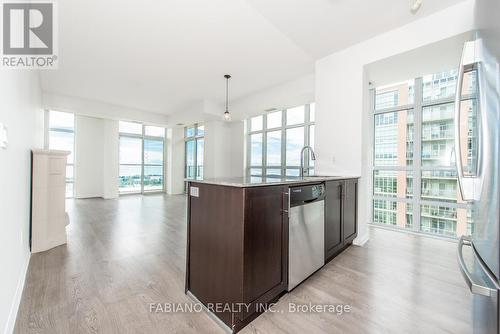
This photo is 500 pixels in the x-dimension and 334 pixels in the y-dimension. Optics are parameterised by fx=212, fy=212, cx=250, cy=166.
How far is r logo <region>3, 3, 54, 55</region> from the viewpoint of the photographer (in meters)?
1.76

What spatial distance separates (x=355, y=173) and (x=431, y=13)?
6.90ft

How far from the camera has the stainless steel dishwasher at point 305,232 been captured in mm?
1791

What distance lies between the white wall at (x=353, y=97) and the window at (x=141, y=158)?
24.1ft

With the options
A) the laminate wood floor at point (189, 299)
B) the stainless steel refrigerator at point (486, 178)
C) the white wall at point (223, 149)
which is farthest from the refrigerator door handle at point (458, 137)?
the white wall at point (223, 149)

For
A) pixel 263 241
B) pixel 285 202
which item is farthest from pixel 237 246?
pixel 285 202

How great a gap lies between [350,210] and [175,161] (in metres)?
7.54

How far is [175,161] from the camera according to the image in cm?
891

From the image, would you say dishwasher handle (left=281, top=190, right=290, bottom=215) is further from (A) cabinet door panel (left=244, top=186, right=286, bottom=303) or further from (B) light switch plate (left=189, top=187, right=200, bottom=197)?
(B) light switch plate (left=189, top=187, right=200, bottom=197)

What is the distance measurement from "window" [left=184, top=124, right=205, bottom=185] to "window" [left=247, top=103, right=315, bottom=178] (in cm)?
245

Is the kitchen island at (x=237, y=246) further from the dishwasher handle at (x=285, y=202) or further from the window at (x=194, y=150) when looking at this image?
the window at (x=194, y=150)

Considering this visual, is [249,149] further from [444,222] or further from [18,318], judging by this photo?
[18,318]

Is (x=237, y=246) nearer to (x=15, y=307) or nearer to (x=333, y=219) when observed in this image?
(x=333, y=219)

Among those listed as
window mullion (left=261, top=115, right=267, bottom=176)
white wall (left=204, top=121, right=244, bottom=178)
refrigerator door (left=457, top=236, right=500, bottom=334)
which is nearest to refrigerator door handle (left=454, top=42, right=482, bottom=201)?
refrigerator door (left=457, top=236, right=500, bottom=334)

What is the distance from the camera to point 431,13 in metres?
2.50
